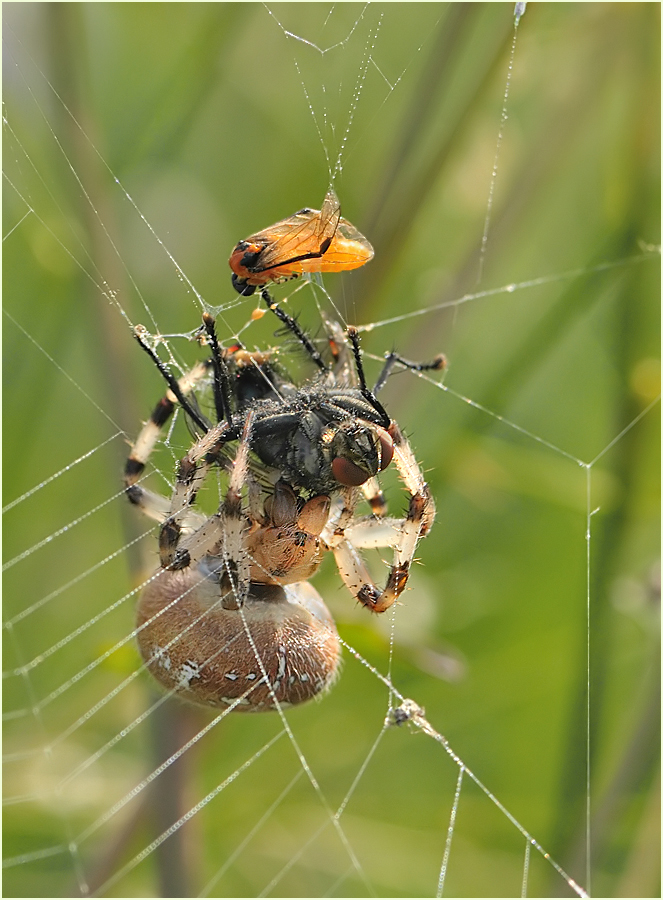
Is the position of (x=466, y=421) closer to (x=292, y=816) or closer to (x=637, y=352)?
(x=637, y=352)

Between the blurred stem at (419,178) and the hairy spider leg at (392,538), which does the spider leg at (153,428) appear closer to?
the hairy spider leg at (392,538)

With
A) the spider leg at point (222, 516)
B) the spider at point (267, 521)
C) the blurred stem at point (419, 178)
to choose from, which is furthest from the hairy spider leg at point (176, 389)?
the blurred stem at point (419, 178)

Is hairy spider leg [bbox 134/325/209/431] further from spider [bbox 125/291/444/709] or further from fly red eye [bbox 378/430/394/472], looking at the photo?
fly red eye [bbox 378/430/394/472]

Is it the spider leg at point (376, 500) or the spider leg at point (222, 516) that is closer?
the spider leg at point (222, 516)

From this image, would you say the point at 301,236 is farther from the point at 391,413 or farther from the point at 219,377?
the point at 391,413

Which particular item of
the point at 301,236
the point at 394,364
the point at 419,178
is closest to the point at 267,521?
the point at 394,364

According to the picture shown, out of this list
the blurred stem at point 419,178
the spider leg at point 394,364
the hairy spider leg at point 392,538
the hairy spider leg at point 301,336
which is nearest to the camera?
the hairy spider leg at point 392,538

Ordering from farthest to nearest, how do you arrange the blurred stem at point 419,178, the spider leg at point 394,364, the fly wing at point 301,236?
the blurred stem at point 419,178, the spider leg at point 394,364, the fly wing at point 301,236
